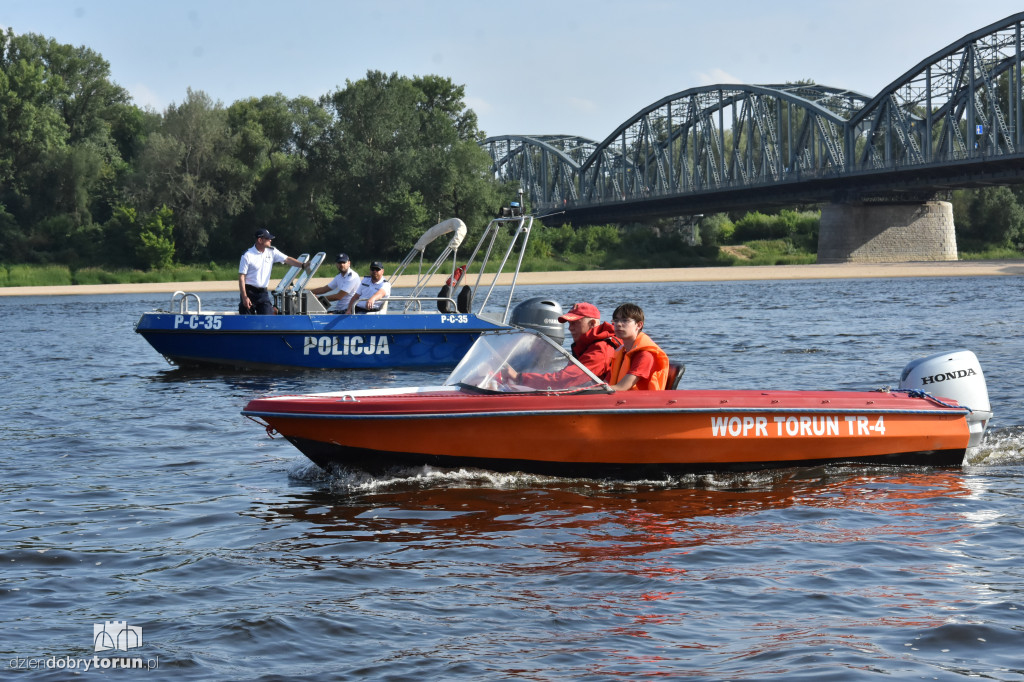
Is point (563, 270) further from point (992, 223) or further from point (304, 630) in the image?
point (304, 630)

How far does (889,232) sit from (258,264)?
221 ft

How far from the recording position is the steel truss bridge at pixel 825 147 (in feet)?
243

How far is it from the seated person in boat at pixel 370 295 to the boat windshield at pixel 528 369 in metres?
9.12

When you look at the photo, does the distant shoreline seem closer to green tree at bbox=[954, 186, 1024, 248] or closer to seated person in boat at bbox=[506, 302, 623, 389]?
green tree at bbox=[954, 186, 1024, 248]

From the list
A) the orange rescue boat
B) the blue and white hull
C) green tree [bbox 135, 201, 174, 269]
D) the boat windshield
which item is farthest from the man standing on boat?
green tree [bbox 135, 201, 174, 269]

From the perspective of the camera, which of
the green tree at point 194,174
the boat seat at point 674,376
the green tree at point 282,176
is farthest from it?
the green tree at point 282,176

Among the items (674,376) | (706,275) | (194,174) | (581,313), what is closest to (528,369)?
(581,313)

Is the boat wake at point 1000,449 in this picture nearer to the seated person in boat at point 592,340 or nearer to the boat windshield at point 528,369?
the seated person in boat at point 592,340

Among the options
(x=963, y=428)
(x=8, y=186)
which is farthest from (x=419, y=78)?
(x=963, y=428)

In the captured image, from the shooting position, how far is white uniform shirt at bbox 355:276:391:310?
18219 mm

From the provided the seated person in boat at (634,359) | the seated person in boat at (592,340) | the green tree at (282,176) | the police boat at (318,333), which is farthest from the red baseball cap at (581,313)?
the green tree at (282,176)

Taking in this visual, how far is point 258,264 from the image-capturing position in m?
17.4

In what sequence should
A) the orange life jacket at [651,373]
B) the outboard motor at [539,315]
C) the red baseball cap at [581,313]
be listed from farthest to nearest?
the outboard motor at [539,315]
the red baseball cap at [581,313]
the orange life jacket at [651,373]

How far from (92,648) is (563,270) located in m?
70.4
